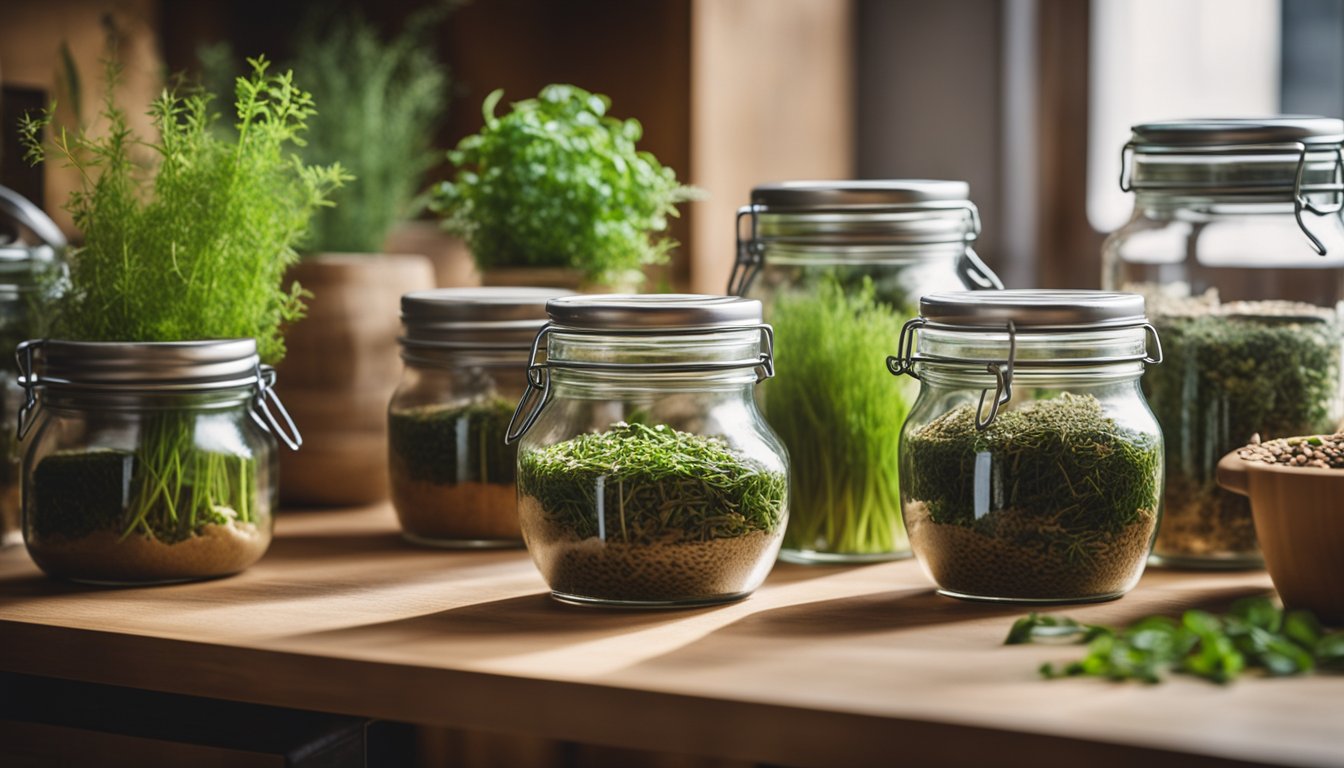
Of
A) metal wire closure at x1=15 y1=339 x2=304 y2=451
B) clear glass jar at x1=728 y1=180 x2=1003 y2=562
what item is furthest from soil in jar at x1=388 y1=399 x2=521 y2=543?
clear glass jar at x1=728 y1=180 x2=1003 y2=562

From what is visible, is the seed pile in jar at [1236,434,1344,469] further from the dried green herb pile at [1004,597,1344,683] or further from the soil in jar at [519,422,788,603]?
the soil in jar at [519,422,788,603]

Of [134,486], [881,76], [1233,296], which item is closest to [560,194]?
[134,486]

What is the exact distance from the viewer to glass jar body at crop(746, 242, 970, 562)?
1.06 m

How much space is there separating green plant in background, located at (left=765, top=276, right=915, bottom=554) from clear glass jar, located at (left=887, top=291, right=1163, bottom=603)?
10 cm

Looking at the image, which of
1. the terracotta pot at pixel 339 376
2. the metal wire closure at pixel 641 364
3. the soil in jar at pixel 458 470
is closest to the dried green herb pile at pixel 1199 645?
the metal wire closure at pixel 641 364

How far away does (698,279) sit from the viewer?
5.56 feet

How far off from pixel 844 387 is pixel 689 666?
0.33 meters

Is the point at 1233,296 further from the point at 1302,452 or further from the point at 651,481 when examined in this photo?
the point at 651,481

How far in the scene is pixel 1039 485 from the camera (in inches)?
35.0

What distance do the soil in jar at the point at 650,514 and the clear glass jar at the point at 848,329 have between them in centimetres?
14

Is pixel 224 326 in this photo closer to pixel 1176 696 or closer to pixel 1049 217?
pixel 1176 696

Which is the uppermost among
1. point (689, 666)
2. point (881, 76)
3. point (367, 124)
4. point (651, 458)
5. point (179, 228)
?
point (881, 76)

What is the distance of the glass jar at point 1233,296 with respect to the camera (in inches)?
40.1

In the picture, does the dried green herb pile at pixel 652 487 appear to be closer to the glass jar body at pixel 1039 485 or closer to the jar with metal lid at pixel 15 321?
the glass jar body at pixel 1039 485
